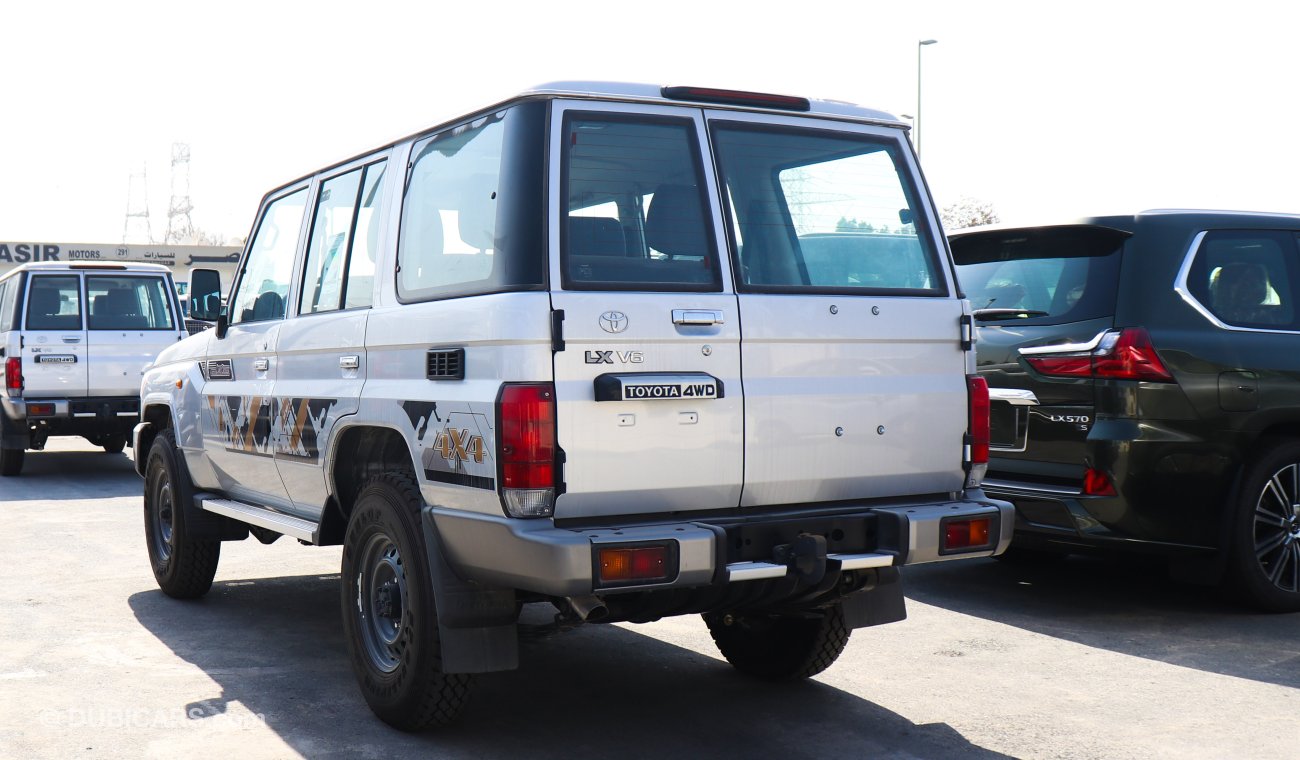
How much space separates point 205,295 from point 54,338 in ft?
25.1

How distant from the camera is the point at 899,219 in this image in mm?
5000

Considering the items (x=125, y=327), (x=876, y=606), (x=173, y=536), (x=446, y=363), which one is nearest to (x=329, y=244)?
(x=446, y=363)

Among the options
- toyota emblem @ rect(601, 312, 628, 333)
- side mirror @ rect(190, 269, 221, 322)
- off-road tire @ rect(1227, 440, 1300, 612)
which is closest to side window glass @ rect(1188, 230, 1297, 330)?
off-road tire @ rect(1227, 440, 1300, 612)

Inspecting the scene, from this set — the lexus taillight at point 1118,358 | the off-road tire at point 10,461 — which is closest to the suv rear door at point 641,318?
the lexus taillight at point 1118,358

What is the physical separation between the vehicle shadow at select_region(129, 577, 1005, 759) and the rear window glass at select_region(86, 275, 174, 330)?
26.4 ft

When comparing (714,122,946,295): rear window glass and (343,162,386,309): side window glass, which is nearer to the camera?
(714,122,946,295): rear window glass

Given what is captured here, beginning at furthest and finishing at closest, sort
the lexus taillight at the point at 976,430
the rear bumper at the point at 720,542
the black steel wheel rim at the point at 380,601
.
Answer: the lexus taillight at the point at 976,430 → the black steel wheel rim at the point at 380,601 → the rear bumper at the point at 720,542

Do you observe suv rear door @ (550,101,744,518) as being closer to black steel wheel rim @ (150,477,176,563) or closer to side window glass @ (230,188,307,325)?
side window glass @ (230,188,307,325)

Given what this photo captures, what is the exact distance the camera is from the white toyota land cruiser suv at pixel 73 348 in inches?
531

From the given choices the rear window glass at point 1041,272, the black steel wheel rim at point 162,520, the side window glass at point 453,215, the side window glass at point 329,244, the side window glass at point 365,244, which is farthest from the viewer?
the black steel wheel rim at point 162,520

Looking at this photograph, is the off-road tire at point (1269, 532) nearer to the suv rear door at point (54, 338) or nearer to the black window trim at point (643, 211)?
the black window trim at point (643, 211)

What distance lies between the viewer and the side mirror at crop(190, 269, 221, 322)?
6852 millimetres

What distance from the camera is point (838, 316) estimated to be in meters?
4.65

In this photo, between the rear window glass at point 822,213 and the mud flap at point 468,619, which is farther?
the rear window glass at point 822,213
